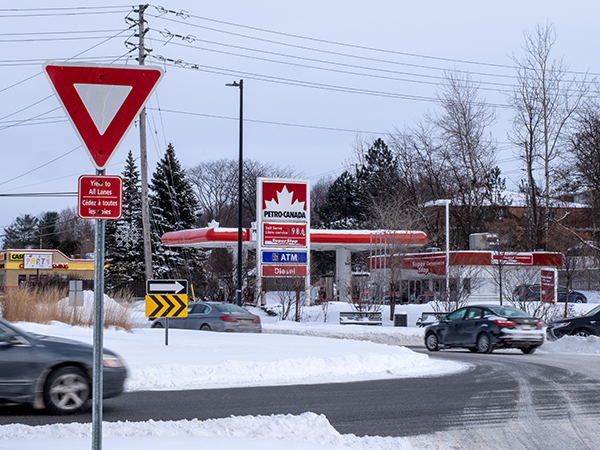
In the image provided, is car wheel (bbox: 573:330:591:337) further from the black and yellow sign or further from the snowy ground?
the black and yellow sign

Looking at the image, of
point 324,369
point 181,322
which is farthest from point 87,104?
point 181,322

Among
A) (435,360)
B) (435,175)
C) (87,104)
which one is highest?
(435,175)

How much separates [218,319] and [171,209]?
134ft

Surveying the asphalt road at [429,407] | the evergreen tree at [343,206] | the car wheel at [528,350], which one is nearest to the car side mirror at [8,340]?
the asphalt road at [429,407]

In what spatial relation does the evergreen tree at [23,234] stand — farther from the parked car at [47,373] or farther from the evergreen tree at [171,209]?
the parked car at [47,373]

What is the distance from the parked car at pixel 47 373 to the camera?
9383mm

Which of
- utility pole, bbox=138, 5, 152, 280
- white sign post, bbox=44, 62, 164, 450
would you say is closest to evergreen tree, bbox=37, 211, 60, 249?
utility pole, bbox=138, 5, 152, 280

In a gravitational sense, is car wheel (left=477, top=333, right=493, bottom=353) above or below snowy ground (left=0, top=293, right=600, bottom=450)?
below

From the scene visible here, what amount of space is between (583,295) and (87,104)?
51.9 metres

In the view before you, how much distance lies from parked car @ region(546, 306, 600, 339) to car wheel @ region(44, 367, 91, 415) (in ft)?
65.8

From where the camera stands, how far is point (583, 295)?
171 ft

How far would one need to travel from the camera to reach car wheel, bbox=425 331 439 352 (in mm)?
24328

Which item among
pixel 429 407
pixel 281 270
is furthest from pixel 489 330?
pixel 281 270

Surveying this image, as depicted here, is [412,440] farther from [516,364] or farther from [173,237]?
[173,237]
